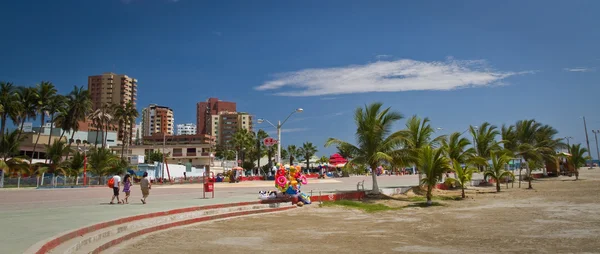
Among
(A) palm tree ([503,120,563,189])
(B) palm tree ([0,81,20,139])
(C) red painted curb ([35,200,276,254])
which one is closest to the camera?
(C) red painted curb ([35,200,276,254])

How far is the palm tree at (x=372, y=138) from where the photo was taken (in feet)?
73.3

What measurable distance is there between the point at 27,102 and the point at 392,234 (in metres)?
56.5

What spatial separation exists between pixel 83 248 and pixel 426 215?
1193cm

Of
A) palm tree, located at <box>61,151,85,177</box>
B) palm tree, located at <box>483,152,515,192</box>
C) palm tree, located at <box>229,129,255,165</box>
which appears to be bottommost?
palm tree, located at <box>483,152,515,192</box>

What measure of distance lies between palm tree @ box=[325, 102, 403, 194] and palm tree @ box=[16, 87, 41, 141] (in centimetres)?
4684

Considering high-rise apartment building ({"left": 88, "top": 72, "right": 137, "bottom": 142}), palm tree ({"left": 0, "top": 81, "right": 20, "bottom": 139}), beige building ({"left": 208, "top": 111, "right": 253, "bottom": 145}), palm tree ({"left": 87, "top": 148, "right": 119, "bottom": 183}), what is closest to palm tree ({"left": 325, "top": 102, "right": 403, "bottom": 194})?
palm tree ({"left": 87, "top": 148, "right": 119, "bottom": 183})

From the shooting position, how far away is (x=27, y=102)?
53.1 m

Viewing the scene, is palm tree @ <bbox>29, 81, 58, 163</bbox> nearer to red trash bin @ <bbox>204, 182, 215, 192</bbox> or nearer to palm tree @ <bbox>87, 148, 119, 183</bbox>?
palm tree @ <bbox>87, 148, 119, 183</bbox>

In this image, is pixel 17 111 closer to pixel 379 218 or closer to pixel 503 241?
pixel 379 218

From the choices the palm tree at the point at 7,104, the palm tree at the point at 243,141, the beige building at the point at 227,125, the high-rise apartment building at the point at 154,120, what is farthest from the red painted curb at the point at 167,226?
the high-rise apartment building at the point at 154,120

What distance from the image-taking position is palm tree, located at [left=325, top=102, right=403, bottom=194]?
22.3 meters

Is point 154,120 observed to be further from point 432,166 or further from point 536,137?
point 432,166

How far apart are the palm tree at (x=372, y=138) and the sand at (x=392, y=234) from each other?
6.37 meters

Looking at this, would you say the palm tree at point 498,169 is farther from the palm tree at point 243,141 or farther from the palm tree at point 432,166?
the palm tree at point 243,141
